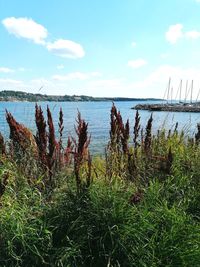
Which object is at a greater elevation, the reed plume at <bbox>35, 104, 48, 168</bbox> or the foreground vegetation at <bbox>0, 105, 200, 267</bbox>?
the reed plume at <bbox>35, 104, 48, 168</bbox>

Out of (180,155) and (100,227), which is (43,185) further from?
(180,155)

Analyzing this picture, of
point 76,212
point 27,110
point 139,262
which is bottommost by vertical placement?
point 139,262

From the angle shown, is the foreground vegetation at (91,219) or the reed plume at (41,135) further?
the reed plume at (41,135)

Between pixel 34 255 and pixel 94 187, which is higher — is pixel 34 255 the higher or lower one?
the lower one

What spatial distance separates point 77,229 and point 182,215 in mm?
1262

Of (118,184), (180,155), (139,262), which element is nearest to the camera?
(139,262)

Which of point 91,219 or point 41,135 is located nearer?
point 91,219

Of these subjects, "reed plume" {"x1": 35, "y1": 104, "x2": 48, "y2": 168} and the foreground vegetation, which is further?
"reed plume" {"x1": 35, "y1": 104, "x2": 48, "y2": 168}

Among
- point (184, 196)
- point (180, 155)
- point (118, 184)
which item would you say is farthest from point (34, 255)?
point (180, 155)

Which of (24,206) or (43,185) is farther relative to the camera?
(43,185)

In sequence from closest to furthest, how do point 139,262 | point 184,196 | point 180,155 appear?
1. point 139,262
2. point 184,196
3. point 180,155

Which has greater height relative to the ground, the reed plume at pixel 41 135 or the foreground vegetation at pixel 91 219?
the reed plume at pixel 41 135

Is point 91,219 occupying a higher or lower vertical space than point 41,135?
lower

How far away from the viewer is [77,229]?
169 inches
